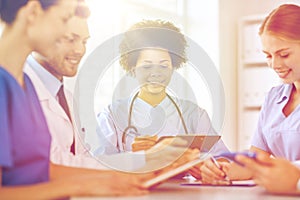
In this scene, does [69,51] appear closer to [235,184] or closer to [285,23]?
[235,184]

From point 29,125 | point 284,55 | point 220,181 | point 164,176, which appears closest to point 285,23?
point 284,55

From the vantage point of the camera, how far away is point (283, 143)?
121cm

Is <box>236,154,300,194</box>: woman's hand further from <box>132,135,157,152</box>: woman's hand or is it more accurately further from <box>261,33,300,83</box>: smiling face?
<box>261,33,300,83</box>: smiling face

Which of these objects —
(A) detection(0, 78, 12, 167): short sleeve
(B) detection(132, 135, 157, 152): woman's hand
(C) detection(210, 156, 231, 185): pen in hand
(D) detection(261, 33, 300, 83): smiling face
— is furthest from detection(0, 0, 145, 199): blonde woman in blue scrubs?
(D) detection(261, 33, 300, 83): smiling face

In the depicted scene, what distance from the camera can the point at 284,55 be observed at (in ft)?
3.75

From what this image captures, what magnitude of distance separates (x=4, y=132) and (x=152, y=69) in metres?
0.42

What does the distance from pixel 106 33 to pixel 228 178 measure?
40 cm

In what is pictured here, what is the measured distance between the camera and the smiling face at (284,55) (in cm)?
114

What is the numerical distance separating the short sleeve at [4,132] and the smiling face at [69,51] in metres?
0.12

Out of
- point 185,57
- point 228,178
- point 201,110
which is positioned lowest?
point 228,178

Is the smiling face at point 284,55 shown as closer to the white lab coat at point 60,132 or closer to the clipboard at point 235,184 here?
the clipboard at point 235,184

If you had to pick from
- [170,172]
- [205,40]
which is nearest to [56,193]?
[170,172]

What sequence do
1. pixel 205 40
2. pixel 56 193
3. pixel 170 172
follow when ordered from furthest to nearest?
pixel 205 40
pixel 170 172
pixel 56 193

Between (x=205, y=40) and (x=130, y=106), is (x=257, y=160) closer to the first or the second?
(x=130, y=106)
